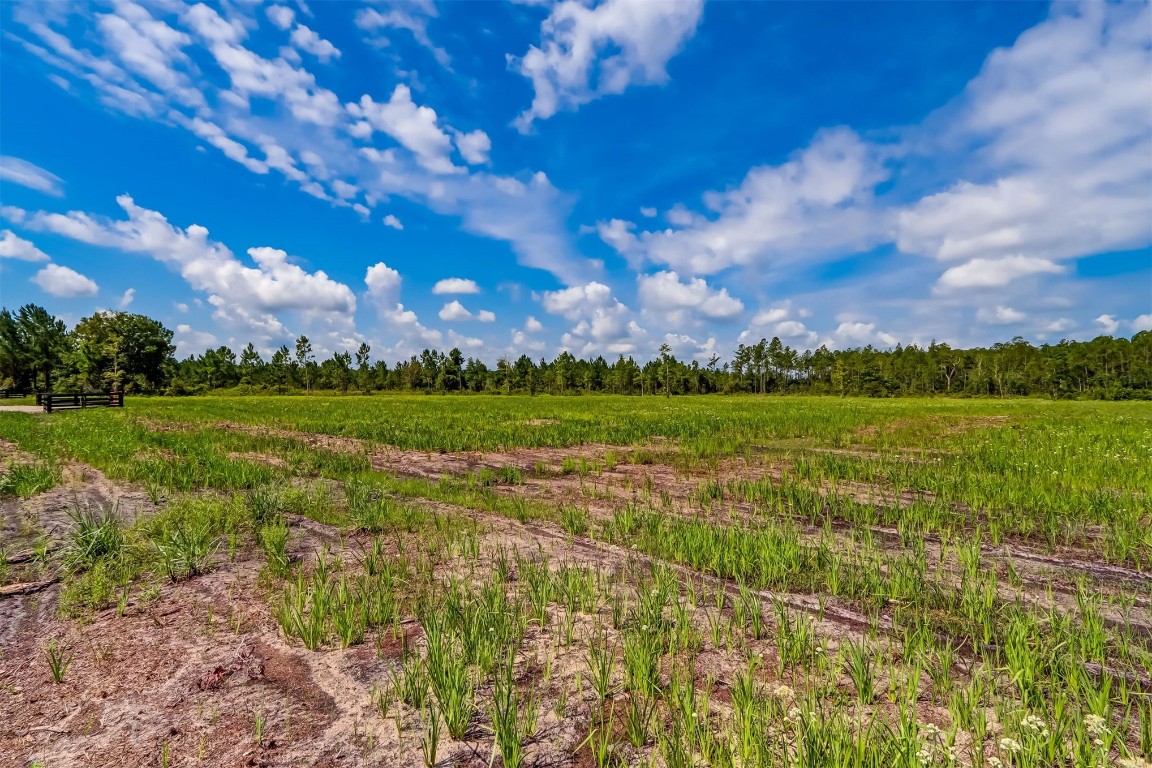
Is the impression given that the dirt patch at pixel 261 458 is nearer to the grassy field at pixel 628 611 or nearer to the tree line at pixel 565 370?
the grassy field at pixel 628 611

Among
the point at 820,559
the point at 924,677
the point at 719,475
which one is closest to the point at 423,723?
the point at 924,677

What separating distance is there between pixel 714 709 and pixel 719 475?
9.63 meters

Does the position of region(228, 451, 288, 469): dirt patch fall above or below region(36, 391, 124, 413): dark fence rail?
below

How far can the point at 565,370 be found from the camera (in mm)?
116875

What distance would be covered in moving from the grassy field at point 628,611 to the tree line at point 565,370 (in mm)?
80702

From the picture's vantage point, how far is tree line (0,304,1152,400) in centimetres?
6944

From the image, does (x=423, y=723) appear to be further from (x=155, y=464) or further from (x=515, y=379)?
(x=515, y=379)

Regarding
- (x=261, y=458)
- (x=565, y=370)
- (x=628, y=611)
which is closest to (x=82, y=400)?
(x=261, y=458)

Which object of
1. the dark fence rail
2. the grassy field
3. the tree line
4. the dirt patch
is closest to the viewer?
the grassy field

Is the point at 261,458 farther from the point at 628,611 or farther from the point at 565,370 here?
the point at 565,370

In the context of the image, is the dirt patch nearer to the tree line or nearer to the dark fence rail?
the dark fence rail

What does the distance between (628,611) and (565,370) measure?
11248 centimetres

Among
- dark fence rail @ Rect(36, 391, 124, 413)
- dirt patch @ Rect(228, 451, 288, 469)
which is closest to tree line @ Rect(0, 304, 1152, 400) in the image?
dark fence rail @ Rect(36, 391, 124, 413)

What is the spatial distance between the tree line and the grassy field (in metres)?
80.7
